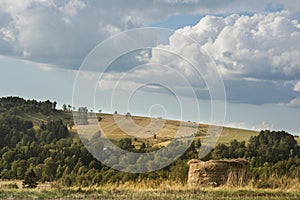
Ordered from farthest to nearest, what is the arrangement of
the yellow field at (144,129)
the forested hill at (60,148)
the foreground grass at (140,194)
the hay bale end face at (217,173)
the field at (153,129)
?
the forested hill at (60,148) → the field at (153,129) → the yellow field at (144,129) → the hay bale end face at (217,173) → the foreground grass at (140,194)

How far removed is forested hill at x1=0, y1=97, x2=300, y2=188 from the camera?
1789 inches

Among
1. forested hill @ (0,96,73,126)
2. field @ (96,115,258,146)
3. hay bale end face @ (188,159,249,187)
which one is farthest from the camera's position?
forested hill @ (0,96,73,126)

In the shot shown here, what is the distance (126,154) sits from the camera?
42656mm

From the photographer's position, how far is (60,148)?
78.0 metres

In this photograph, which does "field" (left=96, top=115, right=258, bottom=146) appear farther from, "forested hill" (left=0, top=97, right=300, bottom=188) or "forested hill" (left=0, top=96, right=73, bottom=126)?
"forested hill" (left=0, top=96, right=73, bottom=126)

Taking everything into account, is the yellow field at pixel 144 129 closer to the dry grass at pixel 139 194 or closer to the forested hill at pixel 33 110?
the dry grass at pixel 139 194

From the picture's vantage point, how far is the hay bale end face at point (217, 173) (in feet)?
69.9

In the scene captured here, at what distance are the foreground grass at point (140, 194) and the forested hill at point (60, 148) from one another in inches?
741

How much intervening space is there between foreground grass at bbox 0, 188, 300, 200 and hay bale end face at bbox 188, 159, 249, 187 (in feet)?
11.6

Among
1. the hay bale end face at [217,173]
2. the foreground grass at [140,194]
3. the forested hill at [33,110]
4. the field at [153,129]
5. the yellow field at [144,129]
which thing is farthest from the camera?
the forested hill at [33,110]

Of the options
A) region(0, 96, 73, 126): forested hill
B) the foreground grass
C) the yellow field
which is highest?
region(0, 96, 73, 126): forested hill

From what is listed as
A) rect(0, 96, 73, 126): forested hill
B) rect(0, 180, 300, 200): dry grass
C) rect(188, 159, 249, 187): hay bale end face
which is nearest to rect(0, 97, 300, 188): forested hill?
rect(0, 96, 73, 126): forested hill

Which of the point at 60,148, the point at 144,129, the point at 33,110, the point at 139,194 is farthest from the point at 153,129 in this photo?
the point at 33,110

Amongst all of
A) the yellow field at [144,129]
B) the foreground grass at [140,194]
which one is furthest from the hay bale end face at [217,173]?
the yellow field at [144,129]
